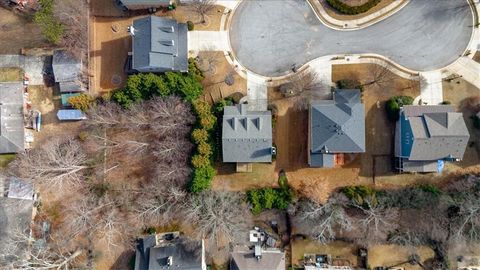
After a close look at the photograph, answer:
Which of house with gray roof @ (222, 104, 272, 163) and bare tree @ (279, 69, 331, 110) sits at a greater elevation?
bare tree @ (279, 69, 331, 110)

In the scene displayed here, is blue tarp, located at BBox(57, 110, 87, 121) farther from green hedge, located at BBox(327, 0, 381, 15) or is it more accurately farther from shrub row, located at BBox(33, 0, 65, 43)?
green hedge, located at BBox(327, 0, 381, 15)

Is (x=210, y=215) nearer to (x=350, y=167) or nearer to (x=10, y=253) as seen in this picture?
(x=350, y=167)

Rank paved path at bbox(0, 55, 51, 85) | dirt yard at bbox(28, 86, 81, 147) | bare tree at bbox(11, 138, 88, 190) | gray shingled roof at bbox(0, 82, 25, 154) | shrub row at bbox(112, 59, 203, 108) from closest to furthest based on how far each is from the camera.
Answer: shrub row at bbox(112, 59, 203, 108) → bare tree at bbox(11, 138, 88, 190) → gray shingled roof at bbox(0, 82, 25, 154) → dirt yard at bbox(28, 86, 81, 147) → paved path at bbox(0, 55, 51, 85)

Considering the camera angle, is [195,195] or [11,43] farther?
[11,43]

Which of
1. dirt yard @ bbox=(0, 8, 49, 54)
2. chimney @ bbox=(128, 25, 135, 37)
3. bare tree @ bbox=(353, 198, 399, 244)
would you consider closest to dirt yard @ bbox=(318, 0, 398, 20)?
bare tree @ bbox=(353, 198, 399, 244)

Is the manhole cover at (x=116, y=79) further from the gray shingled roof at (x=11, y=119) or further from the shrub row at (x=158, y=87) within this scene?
the gray shingled roof at (x=11, y=119)

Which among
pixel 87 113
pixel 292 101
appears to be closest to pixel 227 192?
pixel 292 101
